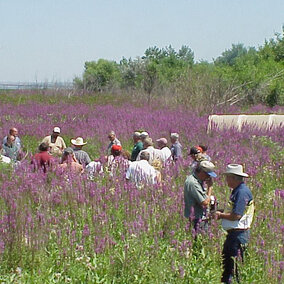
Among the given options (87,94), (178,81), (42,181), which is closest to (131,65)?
(87,94)

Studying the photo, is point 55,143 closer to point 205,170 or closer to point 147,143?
point 147,143

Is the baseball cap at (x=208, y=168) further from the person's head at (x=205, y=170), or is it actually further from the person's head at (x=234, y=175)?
the person's head at (x=234, y=175)

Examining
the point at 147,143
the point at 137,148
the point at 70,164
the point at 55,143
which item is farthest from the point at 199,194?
the point at 55,143

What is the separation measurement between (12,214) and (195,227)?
2.19 meters

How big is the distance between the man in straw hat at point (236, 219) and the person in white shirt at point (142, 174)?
8.00ft

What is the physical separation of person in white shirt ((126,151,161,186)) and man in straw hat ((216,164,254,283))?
8.00 ft

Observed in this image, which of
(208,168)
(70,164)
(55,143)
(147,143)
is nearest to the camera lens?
(208,168)

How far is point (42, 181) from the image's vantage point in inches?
324

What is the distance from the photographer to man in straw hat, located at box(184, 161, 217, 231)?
6.29 m

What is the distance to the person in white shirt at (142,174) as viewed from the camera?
837 centimetres

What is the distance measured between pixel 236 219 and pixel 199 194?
0.68 m

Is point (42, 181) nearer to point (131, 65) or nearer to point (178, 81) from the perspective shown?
point (178, 81)

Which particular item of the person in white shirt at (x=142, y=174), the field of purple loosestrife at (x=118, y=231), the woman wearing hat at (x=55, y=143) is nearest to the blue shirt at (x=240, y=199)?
the field of purple loosestrife at (x=118, y=231)

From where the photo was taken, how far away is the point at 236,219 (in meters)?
5.75
